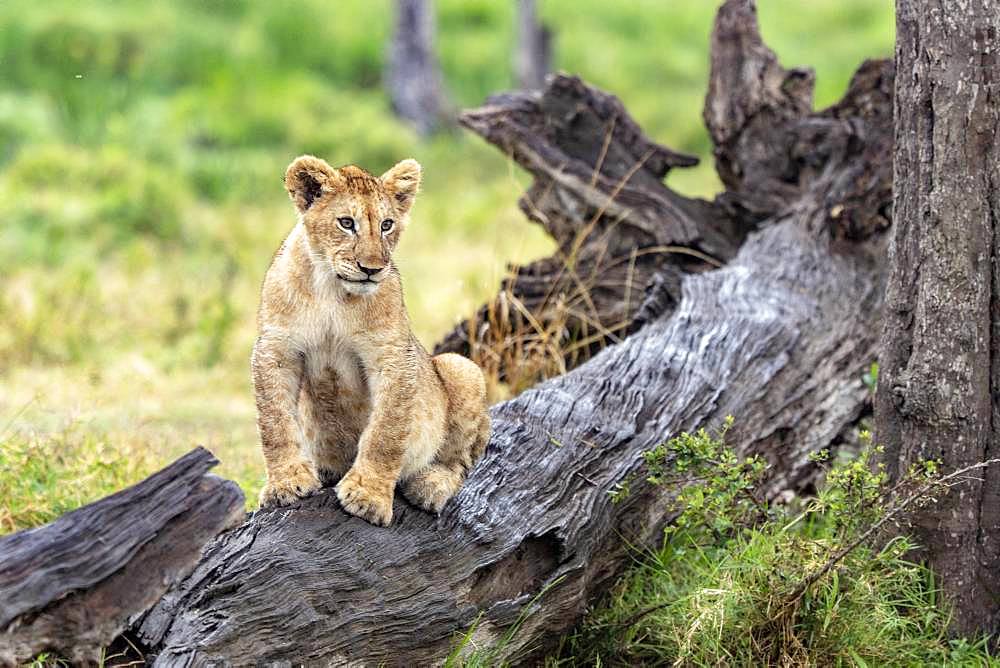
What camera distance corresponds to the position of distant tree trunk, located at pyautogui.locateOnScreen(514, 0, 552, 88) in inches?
643

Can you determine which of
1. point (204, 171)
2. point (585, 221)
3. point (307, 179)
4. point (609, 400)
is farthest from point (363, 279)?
point (204, 171)

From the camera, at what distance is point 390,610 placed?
3.73 metres

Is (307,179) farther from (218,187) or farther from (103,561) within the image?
(218,187)

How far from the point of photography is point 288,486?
383 cm

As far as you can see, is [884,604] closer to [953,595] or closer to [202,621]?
[953,595]

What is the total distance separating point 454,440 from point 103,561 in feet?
4.41

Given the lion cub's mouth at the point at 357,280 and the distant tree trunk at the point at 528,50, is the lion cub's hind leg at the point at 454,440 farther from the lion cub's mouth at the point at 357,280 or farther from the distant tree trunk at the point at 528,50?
the distant tree trunk at the point at 528,50

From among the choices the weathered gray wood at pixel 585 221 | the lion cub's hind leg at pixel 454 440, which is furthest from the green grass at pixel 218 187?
the lion cub's hind leg at pixel 454 440

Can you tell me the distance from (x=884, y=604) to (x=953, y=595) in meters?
0.31

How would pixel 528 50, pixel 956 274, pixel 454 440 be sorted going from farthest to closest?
pixel 528 50
pixel 454 440
pixel 956 274

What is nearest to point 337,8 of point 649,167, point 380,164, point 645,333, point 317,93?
point 317,93

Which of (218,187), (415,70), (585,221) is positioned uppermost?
(415,70)

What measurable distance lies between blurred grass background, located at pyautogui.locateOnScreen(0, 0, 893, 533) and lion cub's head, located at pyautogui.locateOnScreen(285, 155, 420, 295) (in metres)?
1.65

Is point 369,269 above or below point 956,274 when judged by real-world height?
above
